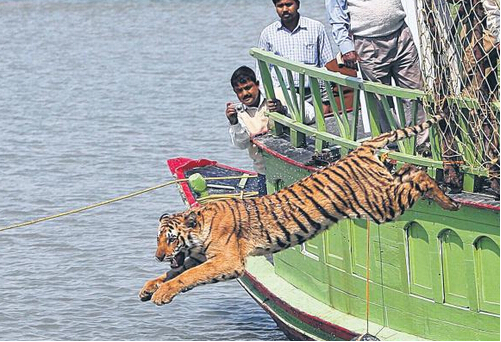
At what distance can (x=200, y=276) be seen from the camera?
8.80 m

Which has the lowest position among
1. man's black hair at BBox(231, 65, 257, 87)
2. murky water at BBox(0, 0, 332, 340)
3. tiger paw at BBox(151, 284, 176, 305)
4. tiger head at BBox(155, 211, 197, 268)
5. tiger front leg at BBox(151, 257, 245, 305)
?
murky water at BBox(0, 0, 332, 340)

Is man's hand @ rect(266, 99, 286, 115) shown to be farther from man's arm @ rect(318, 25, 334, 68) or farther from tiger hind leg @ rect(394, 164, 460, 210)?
tiger hind leg @ rect(394, 164, 460, 210)

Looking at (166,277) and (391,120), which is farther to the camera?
(391,120)

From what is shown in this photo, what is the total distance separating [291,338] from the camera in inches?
504

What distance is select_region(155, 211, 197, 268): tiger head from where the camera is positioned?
348 inches

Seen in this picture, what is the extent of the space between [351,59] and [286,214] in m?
1.59

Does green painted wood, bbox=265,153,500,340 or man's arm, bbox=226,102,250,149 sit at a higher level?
man's arm, bbox=226,102,250,149

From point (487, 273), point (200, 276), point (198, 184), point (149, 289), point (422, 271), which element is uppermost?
point (200, 276)

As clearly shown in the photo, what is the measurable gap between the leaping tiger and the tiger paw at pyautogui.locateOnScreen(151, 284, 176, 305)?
9 centimetres

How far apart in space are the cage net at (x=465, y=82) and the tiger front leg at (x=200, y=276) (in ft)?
5.12

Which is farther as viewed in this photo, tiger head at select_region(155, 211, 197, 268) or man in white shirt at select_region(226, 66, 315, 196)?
man in white shirt at select_region(226, 66, 315, 196)

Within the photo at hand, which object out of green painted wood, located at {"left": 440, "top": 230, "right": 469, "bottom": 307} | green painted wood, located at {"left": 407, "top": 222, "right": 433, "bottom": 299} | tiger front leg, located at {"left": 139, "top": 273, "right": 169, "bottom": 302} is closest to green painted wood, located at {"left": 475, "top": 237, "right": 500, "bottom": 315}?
green painted wood, located at {"left": 440, "top": 230, "right": 469, "bottom": 307}

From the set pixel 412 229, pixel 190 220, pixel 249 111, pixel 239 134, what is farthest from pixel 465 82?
pixel 249 111

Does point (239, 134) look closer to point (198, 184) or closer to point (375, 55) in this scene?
point (375, 55)
